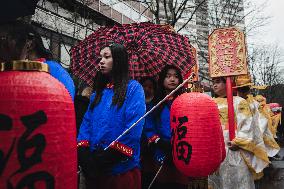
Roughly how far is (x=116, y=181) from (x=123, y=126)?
0.48 metres

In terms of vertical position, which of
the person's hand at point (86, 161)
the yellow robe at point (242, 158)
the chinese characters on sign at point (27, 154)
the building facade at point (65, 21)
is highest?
the building facade at point (65, 21)

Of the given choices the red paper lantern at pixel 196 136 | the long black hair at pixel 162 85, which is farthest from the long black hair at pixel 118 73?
the long black hair at pixel 162 85

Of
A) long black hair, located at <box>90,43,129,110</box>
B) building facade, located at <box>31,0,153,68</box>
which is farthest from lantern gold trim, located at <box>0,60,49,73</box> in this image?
building facade, located at <box>31,0,153,68</box>

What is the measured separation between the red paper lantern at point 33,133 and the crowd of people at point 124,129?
0.36 m

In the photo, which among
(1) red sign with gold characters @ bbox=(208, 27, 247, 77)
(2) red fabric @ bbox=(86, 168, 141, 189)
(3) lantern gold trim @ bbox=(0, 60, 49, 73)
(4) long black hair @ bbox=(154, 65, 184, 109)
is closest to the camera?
(3) lantern gold trim @ bbox=(0, 60, 49, 73)

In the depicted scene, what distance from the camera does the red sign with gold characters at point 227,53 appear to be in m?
6.30

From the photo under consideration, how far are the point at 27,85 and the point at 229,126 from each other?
4.45 metres

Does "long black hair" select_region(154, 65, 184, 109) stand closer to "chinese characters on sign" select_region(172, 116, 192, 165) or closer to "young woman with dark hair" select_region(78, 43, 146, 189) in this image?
"chinese characters on sign" select_region(172, 116, 192, 165)

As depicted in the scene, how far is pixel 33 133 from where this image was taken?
58.7 inches

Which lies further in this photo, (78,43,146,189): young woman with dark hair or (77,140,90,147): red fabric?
(77,140,90,147): red fabric

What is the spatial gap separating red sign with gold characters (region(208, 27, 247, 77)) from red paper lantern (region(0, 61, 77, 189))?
507 centimetres

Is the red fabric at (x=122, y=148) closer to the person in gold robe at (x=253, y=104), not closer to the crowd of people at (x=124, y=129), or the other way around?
the crowd of people at (x=124, y=129)

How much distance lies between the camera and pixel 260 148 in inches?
233

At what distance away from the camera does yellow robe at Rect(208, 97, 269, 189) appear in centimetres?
570
